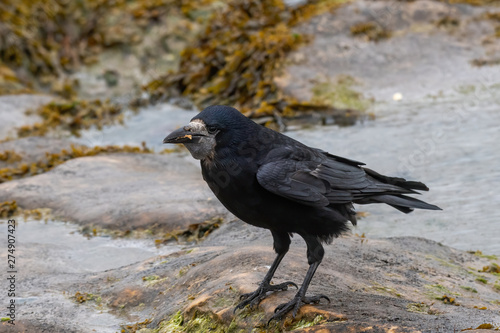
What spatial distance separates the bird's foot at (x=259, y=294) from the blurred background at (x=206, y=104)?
91cm

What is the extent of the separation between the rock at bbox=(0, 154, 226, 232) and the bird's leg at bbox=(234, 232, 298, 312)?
200 cm

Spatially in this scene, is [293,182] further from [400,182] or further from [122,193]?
[122,193]

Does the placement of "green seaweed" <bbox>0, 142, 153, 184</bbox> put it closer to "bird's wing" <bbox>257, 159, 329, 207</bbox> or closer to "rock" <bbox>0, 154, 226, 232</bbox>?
"rock" <bbox>0, 154, 226, 232</bbox>

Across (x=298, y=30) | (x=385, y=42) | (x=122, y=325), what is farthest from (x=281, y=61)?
(x=122, y=325)

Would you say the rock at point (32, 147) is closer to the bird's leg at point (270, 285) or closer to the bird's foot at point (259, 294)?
the bird's leg at point (270, 285)

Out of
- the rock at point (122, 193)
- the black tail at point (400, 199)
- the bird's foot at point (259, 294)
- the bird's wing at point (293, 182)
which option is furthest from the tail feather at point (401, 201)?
the rock at point (122, 193)

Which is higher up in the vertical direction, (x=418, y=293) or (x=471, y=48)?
(x=471, y=48)

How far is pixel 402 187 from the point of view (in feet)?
14.1

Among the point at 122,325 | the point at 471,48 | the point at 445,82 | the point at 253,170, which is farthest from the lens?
the point at 471,48

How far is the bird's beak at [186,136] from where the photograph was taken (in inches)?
148

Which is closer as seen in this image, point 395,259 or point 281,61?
point 395,259

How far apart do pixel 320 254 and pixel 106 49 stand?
10.5m

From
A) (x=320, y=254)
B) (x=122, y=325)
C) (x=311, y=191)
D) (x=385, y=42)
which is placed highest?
(x=385, y=42)

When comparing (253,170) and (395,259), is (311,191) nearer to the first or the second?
(253,170)
